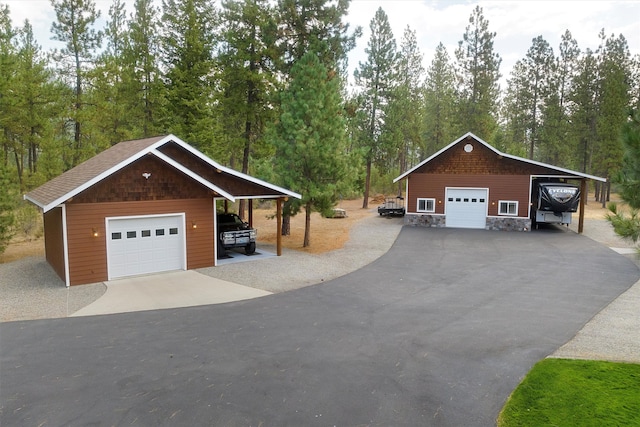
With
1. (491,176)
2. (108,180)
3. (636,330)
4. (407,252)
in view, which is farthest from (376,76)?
(636,330)

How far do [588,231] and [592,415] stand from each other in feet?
71.9

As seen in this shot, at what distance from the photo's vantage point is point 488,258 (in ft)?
57.3

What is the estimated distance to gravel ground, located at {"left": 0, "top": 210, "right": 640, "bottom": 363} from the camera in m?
8.60

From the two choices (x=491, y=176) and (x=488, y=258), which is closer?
(x=488, y=258)

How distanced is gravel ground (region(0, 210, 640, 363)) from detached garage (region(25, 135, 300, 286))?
0.89 metres

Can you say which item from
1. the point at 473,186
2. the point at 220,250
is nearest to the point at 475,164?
the point at 473,186

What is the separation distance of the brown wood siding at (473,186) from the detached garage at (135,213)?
44.5ft

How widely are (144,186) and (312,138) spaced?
6.88m

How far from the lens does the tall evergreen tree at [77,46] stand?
24.2m

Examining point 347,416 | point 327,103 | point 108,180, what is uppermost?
point 327,103

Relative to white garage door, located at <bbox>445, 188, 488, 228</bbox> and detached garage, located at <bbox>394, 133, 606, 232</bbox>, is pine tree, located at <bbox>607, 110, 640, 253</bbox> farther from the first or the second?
white garage door, located at <bbox>445, 188, 488, 228</bbox>

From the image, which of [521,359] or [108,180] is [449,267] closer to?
[521,359]

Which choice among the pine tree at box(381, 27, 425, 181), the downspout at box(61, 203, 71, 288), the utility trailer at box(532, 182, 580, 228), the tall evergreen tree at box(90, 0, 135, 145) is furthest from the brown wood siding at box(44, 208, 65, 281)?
the pine tree at box(381, 27, 425, 181)

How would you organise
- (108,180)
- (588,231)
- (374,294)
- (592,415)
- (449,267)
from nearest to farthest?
(592,415) → (374,294) → (108,180) → (449,267) → (588,231)
